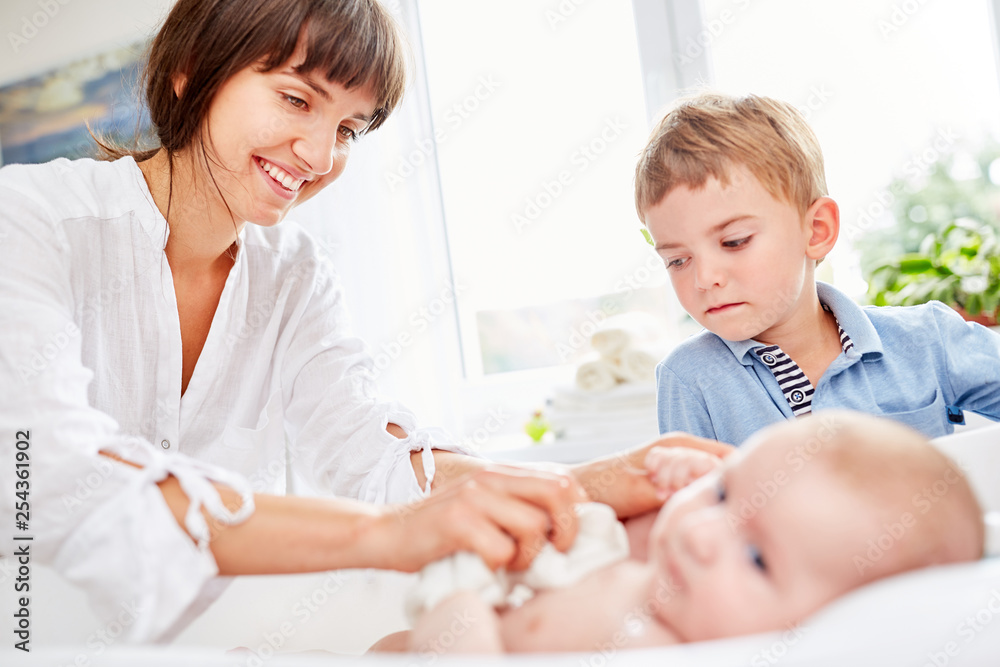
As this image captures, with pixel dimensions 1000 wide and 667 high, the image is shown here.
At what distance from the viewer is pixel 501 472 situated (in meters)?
0.64

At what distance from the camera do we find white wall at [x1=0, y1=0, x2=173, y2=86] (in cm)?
272

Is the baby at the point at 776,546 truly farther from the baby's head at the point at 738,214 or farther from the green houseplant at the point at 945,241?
the green houseplant at the point at 945,241

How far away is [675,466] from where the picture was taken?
0.73 meters

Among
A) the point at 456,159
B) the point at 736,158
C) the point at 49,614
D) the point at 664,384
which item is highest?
the point at 456,159

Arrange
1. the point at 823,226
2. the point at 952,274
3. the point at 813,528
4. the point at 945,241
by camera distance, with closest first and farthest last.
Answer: the point at 813,528 < the point at 823,226 < the point at 952,274 < the point at 945,241

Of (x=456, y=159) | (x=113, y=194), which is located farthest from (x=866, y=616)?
Answer: (x=456, y=159)

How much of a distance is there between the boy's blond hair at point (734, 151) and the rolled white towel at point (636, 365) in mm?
854

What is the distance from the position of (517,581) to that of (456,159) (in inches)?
81.4

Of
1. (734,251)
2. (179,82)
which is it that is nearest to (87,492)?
(179,82)

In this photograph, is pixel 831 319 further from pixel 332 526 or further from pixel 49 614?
pixel 49 614
